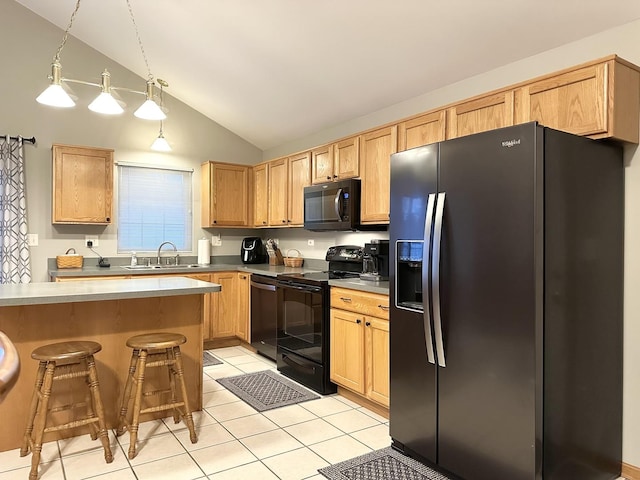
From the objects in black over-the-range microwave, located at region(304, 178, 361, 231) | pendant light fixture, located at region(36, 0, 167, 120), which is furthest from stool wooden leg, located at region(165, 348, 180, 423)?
black over-the-range microwave, located at region(304, 178, 361, 231)

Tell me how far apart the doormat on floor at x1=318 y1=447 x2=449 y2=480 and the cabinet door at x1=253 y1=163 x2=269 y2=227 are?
10.6 ft

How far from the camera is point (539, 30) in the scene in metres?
2.66

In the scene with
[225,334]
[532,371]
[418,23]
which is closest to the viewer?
[532,371]

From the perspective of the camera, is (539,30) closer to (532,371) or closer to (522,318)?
(522,318)

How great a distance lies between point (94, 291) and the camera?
8.78 ft

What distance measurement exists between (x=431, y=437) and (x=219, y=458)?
1.19m

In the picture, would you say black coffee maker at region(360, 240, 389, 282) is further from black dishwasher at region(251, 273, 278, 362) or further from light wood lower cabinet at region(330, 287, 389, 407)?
black dishwasher at region(251, 273, 278, 362)

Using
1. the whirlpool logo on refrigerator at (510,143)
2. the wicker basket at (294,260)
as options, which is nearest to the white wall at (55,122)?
the wicker basket at (294,260)

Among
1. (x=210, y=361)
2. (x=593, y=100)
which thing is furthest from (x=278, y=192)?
(x=593, y=100)

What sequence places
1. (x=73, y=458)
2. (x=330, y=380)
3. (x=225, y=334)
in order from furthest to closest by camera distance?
(x=225, y=334) → (x=330, y=380) → (x=73, y=458)

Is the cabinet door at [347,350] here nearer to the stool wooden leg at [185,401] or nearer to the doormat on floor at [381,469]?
the doormat on floor at [381,469]

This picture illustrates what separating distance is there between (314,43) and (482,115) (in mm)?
1484

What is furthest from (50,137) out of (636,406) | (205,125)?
(636,406)

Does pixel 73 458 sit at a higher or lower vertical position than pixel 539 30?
lower
